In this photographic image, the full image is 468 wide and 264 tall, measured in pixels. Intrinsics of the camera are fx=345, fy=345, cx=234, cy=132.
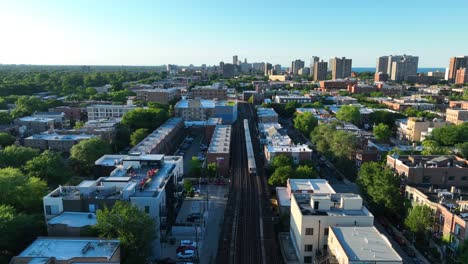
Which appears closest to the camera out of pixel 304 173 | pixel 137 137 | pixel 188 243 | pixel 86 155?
pixel 188 243

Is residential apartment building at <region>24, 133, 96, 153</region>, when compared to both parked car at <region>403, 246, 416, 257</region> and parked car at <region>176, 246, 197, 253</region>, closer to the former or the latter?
parked car at <region>176, 246, 197, 253</region>

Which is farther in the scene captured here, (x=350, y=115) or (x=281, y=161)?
(x=350, y=115)

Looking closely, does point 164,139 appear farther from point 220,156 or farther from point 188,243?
point 188,243

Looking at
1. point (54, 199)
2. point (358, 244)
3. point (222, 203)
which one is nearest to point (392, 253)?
point (358, 244)

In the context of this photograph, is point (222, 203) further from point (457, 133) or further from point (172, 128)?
point (457, 133)

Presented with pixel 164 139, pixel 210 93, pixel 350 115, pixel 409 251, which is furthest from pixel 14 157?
pixel 210 93
